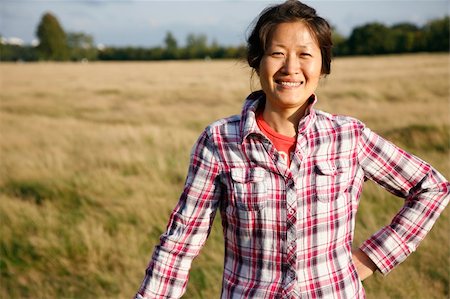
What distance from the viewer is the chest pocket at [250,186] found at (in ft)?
5.21

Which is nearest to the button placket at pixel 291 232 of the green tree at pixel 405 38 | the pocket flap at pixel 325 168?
the pocket flap at pixel 325 168

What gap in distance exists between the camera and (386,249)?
6.10ft

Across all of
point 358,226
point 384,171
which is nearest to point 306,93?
point 384,171

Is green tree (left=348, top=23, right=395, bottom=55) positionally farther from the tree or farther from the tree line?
the tree

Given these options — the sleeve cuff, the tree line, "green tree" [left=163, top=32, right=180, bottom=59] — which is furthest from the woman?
"green tree" [left=163, top=32, right=180, bottom=59]

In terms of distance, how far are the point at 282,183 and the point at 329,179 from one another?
0.56 ft

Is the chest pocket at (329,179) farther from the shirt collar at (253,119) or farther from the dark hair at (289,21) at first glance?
the dark hair at (289,21)

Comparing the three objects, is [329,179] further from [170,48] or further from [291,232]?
[170,48]

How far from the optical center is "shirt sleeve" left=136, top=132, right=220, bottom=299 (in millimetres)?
1655

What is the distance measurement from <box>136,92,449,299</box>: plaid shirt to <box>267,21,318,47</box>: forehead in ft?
0.83

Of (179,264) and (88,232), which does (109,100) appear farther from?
(179,264)

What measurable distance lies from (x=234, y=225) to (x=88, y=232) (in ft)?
9.41

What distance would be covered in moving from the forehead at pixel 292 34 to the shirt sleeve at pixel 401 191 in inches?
15.7

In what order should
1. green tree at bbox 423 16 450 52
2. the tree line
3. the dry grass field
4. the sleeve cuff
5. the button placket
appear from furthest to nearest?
the tree line < green tree at bbox 423 16 450 52 < the dry grass field < the sleeve cuff < the button placket
